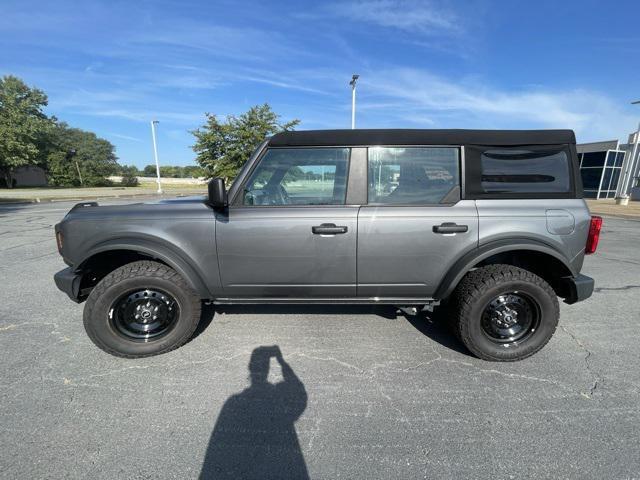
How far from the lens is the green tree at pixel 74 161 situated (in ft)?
150

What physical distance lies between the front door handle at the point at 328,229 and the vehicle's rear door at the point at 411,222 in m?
0.17

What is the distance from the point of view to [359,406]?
218 cm

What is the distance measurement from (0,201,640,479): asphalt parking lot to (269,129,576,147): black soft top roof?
6.08 feet

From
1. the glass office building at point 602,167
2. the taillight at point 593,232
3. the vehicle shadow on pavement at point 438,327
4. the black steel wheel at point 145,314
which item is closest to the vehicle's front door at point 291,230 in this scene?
the black steel wheel at point 145,314

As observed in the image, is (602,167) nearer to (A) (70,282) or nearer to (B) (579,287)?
(B) (579,287)

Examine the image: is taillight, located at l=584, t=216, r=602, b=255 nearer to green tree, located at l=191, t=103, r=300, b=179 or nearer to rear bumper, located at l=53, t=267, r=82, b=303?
rear bumper, located at l=53, t=267, r=82, b=303

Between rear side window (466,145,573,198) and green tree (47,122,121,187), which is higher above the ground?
green tree (47,122,121,187)

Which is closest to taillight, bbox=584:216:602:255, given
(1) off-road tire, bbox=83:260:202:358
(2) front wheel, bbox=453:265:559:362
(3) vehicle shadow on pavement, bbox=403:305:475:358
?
(2) front wheel, bbox=453:265:559:362

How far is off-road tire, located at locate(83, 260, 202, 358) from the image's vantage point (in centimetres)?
264

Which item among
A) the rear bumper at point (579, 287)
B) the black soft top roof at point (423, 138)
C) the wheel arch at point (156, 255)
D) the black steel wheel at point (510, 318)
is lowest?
the black steel wheel at point (510, 318)

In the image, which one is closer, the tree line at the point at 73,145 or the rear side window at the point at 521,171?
the rear side window at the point at 521,171

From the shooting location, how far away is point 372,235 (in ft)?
8.53

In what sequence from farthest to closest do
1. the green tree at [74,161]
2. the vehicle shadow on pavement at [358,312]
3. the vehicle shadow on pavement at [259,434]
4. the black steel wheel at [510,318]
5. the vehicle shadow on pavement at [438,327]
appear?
the green tree at [74,161] → the vehicle shadow on pavement at [358,312] → the vehicle shadow on pavement at [438,327] → the black steel wheel at [510,318] → the vehicle shadow on pavement at [259,434]

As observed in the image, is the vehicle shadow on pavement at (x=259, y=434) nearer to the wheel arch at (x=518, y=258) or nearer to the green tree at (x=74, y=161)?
the wheel arch at (x=518, y=258)
